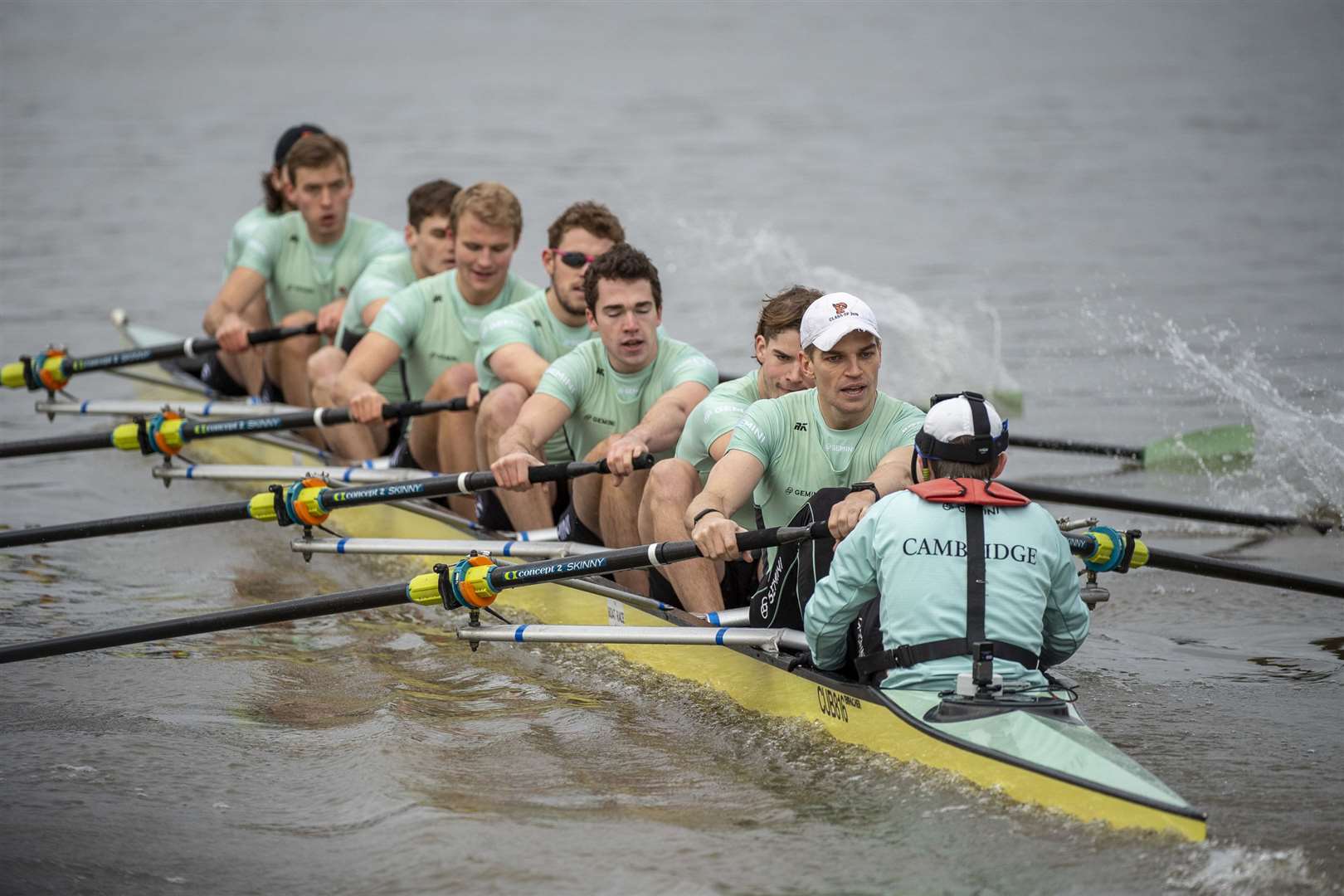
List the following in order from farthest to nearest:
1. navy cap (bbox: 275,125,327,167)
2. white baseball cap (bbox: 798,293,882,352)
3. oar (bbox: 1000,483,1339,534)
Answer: navy cap (bbox: 275,125,327,167) < oar (bbox: 1000,483,1339,534) < white baseball cap (bbox: 798,293,882,352)

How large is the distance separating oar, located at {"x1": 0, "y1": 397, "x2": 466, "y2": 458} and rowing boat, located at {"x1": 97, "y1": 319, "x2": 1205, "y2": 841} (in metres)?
1.55

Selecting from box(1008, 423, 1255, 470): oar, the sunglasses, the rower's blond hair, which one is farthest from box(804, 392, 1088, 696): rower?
box(1008, 423, 1255, 470): oar

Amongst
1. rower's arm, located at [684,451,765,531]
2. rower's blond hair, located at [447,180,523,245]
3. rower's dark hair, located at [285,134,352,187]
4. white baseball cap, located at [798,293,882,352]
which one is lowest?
rower's arm, located at [684,451,765,531]

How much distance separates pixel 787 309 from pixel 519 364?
1.79 metres

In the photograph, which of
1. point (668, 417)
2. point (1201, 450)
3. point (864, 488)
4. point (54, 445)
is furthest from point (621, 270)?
point (1201, 450)

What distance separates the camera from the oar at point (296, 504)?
21.8ft

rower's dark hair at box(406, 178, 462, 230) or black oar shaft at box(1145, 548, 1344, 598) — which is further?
rower's dark hair at box(406, 178, 462, 230)

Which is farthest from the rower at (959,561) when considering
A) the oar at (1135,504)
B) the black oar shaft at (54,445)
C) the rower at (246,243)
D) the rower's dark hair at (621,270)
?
the rower at (246,243)

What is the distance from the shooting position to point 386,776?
5.13 m

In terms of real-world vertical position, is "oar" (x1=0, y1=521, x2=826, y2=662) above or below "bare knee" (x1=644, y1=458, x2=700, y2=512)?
below

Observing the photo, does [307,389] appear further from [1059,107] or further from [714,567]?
[1059,107]

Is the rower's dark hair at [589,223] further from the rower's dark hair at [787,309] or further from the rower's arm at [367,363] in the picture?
the rower's dark hair at [787,309]

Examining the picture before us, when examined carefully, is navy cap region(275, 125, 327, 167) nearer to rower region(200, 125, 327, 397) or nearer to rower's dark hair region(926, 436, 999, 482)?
rower region(200, 125, 327, 397)

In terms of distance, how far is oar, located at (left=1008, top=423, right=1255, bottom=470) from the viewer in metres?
9.33
